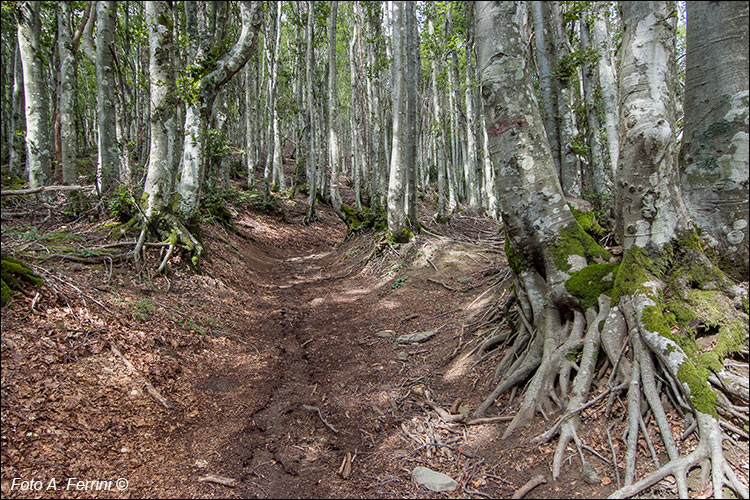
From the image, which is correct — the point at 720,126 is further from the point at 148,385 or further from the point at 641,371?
the point at 148,385

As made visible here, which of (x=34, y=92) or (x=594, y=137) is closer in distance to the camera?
(x=34, y=92)

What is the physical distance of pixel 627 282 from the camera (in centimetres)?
318

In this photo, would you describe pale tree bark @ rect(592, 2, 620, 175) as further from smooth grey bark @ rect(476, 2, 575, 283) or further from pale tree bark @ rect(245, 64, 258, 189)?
pale tree bark @ rect(245, 64, 258, 189)

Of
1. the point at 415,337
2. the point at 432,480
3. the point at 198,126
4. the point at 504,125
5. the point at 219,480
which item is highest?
the point at 198,126

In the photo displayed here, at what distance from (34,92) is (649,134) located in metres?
10.9

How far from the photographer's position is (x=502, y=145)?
3.79 metres

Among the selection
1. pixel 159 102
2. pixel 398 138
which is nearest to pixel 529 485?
pixel 398 138

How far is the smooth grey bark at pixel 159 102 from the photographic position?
6699 millimetres

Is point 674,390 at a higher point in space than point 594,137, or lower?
lower

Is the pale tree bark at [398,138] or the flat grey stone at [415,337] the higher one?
the pale tree bark at [398,138]

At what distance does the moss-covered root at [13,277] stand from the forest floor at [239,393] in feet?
0.41

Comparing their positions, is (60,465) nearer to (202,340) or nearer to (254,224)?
(202,340)

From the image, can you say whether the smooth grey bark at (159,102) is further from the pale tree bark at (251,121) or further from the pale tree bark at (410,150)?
the pale tree bark at (251,121)

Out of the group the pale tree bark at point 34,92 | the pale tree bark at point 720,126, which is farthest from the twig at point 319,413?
the pale tree bark at point 34,92
